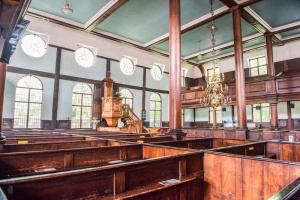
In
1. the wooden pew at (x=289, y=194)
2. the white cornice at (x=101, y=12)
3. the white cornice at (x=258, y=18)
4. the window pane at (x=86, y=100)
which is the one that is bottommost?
the wooden pew at (x=289, y=194)

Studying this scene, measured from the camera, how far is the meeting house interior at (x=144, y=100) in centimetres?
201

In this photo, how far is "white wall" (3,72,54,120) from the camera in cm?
886

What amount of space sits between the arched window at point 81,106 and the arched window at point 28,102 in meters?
1.64

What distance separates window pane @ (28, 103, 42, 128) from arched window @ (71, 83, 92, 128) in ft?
5.24

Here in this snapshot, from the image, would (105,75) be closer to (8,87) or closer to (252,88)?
(8,87)

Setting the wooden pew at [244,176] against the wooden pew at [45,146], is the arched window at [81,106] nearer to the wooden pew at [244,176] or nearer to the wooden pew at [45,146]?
the wooden pew at [45,146]

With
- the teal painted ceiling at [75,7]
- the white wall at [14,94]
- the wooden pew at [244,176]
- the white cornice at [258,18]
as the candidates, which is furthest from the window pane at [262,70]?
the wooden pew at [244,176]

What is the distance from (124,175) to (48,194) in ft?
2.02

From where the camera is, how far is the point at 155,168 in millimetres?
2092

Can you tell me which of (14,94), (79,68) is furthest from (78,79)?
(14,94)

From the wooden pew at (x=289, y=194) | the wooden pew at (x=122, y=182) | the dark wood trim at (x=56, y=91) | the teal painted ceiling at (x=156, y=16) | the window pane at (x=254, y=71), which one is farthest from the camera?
the window pane at (x=254, y=71)

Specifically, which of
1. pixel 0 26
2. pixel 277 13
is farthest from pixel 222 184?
pixel 277 13

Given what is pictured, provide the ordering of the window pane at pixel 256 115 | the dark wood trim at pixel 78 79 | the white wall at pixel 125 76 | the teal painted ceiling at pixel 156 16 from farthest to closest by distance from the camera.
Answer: the window pane at pixel 256 115, the white wall at pixel 125 76, the dark wood trim at pixel 78 79, the teal painted ceiling at pixel 156 16

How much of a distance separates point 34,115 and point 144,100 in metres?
6.53
